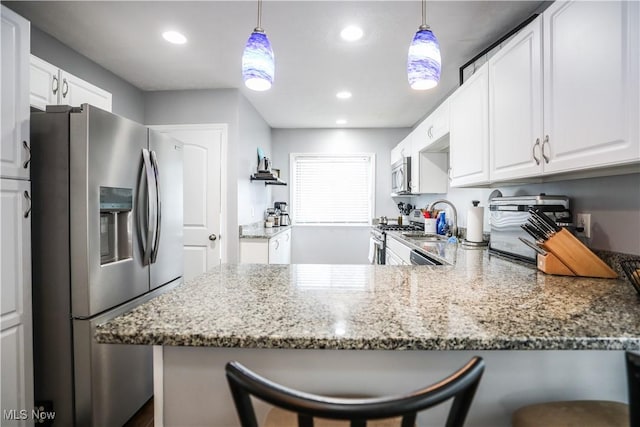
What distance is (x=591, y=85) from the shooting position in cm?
113

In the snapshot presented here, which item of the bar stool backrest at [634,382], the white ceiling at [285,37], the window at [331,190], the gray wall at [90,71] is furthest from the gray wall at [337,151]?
the bar stool backrest at [634,382]

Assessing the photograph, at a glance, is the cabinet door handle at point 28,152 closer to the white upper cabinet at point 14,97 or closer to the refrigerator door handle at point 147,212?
the white upper cabinet at point 14,97

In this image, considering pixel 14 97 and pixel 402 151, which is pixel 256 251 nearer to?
pixel 14 97

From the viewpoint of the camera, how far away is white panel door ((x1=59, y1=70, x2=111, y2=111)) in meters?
1.84

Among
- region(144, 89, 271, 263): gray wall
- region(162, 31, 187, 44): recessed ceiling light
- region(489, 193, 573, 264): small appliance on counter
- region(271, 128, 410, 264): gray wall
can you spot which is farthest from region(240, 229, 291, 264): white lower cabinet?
region(489, 193, 573, 264): small appliance on counter

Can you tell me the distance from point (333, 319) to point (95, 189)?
1.42 meters

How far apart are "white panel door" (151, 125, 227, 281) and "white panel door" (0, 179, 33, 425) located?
1.79 meters

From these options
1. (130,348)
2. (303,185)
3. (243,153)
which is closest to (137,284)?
(130,348)

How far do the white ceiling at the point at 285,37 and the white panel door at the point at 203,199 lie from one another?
608mm

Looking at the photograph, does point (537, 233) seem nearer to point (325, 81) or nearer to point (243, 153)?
point (325, 81)

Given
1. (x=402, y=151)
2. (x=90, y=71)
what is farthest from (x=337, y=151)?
(x=90, y=71)

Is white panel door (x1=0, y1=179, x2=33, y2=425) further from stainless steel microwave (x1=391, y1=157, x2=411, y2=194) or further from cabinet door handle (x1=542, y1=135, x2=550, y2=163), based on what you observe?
stainless steel microwave (x1=391, y1=157, x2=411, y2=194)

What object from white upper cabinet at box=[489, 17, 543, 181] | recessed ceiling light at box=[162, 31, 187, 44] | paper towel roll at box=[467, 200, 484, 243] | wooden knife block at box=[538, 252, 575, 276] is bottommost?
wooden knife block at box=[538, 252, 575, 276]

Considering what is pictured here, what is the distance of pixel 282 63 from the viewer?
2.59 meters
